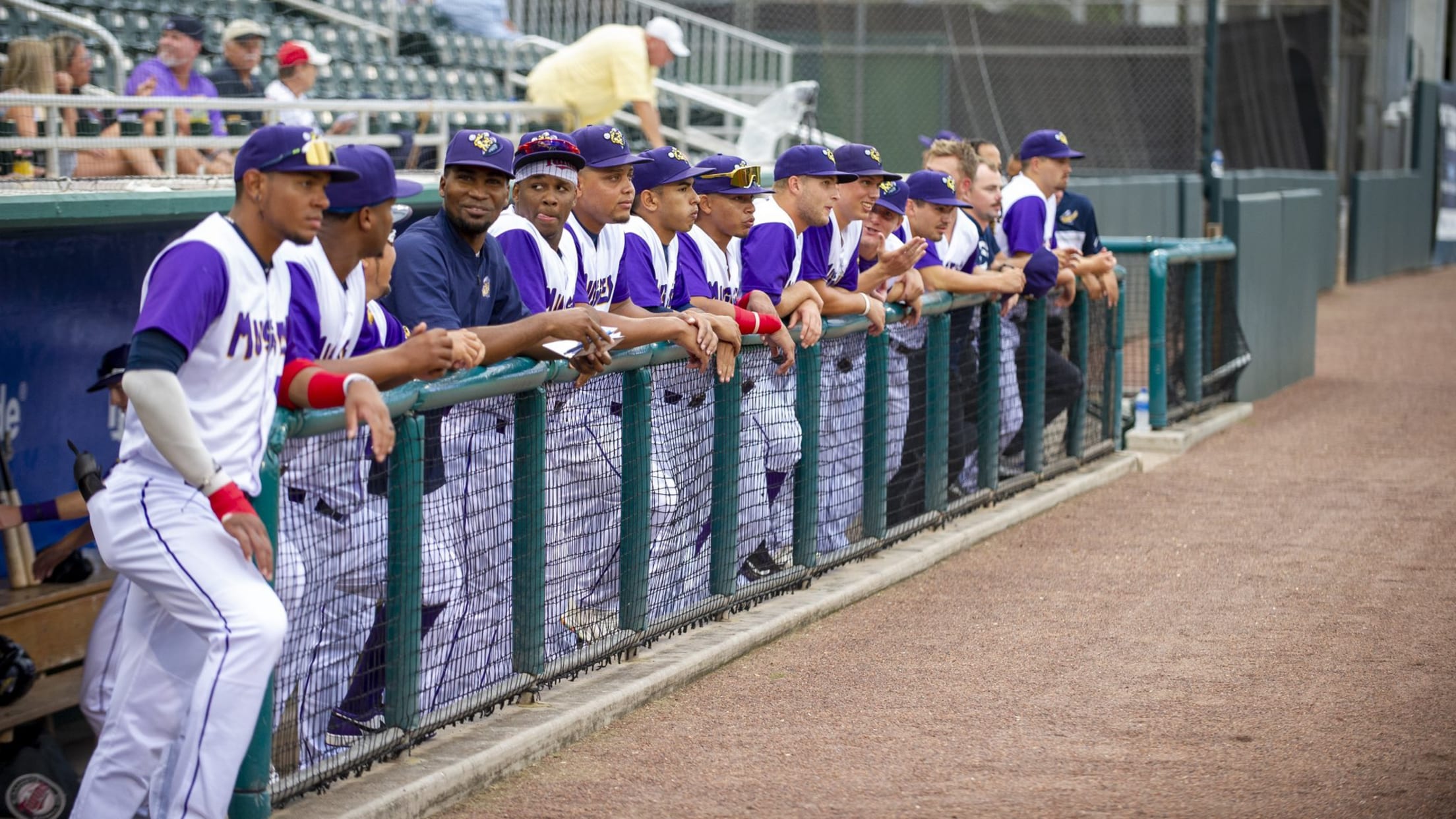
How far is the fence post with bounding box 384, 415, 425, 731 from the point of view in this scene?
370 cm

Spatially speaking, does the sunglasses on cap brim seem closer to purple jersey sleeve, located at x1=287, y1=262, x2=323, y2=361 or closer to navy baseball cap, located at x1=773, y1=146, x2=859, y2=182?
navy baseball cap, located at x1=773, y1=146, x2=859, y2=182

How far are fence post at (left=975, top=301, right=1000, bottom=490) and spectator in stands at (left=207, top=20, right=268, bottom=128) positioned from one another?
4.23 meters

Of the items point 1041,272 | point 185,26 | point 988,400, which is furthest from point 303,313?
point 185,26

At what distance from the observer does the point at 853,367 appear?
5945 millimetres

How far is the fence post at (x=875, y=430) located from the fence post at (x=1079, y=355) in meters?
2.06

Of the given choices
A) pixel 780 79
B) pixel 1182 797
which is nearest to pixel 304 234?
pixel 1182 797

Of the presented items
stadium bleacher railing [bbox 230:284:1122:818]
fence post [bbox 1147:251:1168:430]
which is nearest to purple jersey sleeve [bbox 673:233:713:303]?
stadium bleacher railing [bbox 230:284:1122:818]

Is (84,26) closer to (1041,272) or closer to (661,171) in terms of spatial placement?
(661,171)

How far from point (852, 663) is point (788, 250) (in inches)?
61.0

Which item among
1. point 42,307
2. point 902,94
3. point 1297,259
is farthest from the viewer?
point 902,94

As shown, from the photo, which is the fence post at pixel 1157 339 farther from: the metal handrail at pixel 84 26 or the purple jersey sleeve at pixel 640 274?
the metal handrail at pixel 84 26

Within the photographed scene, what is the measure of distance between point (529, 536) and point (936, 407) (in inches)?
107

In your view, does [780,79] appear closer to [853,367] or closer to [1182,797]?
[853,367]

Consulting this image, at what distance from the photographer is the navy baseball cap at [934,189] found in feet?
21.2
